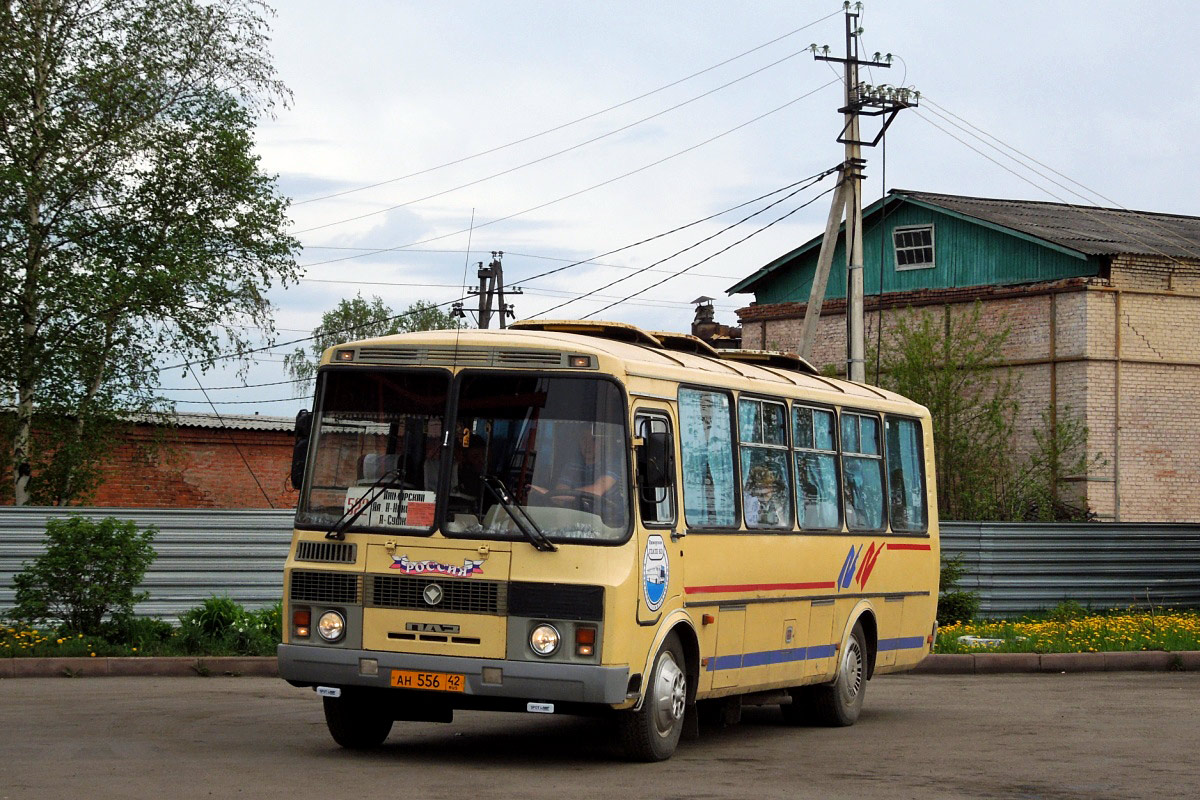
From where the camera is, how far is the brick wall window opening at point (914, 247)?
3700 centimetres

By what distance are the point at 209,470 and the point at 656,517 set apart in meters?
27.3

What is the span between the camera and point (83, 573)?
1741 cm

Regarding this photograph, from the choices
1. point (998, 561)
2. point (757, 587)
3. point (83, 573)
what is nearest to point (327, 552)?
point (757, 587)

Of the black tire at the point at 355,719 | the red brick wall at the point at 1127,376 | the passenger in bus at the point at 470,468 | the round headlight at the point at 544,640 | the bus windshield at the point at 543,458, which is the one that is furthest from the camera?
the red brick wall at the point at 1127,376

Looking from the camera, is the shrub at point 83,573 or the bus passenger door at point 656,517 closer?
the bus passenger door at point 656,517

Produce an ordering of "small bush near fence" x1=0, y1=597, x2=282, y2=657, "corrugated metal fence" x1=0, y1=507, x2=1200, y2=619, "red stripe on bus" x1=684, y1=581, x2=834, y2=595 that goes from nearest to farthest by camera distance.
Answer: "red stripe on bus" x1=684, y1=581, x2=834, y2=595
"small bush near fence" x1=0, y1=597, x2=282, y2=657
"corrugated metal fence" x1=0, y1=507, x2=1200, y2=619

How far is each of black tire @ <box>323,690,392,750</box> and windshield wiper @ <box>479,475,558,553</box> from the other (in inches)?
65.9

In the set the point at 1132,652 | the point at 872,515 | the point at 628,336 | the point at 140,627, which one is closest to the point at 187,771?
the point at 628,336

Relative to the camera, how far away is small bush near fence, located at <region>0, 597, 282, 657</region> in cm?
1716

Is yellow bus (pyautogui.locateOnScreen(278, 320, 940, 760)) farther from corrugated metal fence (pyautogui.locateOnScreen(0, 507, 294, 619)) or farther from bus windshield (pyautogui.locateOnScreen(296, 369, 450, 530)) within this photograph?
corrugated metal fence (pyautogui.locateOnScreen(0, 507, 294, 619))

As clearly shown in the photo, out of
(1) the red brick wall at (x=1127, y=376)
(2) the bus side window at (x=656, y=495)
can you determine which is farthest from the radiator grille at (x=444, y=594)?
(1) the red brick wall at (x=1127, y=376)

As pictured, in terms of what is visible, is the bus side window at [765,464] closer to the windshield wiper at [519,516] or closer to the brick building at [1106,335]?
the windshield wiper at [519,516]

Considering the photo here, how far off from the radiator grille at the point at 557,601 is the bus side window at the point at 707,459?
136 cm

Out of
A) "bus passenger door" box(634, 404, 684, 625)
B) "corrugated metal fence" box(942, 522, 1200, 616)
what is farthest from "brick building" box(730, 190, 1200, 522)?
"bus passenger door" box(634, 404, 684, 625)
